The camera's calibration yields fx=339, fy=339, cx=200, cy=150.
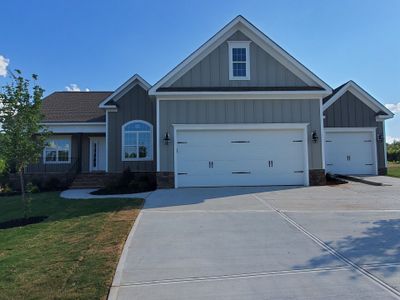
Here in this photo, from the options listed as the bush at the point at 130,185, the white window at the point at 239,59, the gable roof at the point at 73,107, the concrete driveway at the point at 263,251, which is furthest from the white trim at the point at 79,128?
the concrete driveway at the point at 263,251

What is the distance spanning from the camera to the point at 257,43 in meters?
14.9

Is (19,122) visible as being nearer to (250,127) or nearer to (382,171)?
(250,127)

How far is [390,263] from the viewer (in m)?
4.87

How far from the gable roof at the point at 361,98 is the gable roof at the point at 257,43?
4320mm

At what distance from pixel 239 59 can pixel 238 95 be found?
183 centimetres

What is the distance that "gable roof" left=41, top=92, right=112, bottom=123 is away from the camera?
1933cm

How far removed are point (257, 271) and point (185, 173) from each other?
9714 mm

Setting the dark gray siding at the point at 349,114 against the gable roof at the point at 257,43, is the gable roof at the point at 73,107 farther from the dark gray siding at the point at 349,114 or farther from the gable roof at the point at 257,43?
the dark gray siding at the point at 349,114

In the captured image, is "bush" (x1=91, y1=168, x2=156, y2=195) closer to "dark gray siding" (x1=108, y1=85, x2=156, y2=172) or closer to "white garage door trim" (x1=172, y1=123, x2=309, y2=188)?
"white garage door trim" (x1=172, y1=123, x2=309, y2=188)

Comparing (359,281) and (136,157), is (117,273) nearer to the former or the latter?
(359,281)

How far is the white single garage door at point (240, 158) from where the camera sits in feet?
47.1

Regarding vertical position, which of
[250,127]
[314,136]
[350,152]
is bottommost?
[350,152]

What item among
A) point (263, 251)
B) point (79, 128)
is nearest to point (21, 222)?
point (263, 251)

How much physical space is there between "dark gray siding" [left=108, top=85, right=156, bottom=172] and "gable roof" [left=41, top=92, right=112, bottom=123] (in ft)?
5.41
